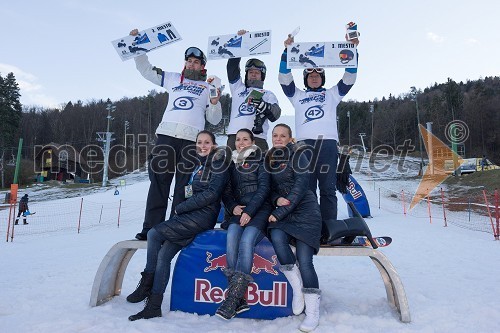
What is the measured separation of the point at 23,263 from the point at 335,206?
18.5 ft

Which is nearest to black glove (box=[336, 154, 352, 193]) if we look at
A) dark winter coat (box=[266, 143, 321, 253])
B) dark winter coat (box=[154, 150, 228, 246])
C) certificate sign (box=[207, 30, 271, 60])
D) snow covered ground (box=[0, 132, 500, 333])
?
snow covered ground (box=[0, 132, 500, 333])

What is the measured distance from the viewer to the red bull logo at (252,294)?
339 centimetres

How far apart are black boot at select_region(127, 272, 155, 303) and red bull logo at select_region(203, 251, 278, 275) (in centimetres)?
60

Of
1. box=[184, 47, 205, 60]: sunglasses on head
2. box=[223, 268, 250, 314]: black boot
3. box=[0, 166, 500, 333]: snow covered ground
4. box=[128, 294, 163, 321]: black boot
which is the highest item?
box=[184, 47, 205, 60]: sunglasses on head

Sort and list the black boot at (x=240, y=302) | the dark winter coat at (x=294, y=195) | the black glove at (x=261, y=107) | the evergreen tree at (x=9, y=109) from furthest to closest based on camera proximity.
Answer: the evergreen tree at (x=9, y=109) → the black glove at (x=261, y=107) → the dark winter coat at (x=294, y=195) → the black boot at (x=240, y=302)

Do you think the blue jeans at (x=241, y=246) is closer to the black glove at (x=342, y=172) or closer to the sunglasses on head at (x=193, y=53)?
the black glove at (x=342, y=172)

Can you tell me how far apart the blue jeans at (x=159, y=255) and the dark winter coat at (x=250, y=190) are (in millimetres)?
603

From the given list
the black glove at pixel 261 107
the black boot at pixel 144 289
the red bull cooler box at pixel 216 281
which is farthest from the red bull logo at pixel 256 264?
the black glove at pixel 261 107

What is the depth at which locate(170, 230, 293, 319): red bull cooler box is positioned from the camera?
3385 millimetres

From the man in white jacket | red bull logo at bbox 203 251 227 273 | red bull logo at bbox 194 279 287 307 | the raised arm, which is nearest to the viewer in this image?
red bull logo at bbox 194 279 287 307

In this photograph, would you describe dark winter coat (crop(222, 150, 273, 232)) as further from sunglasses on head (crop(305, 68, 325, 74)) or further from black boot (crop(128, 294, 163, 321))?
sunglasses on head (crop(305, 68, 325, 74))

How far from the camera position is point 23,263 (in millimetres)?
6258

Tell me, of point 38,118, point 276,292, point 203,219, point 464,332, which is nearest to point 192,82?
point 203,219

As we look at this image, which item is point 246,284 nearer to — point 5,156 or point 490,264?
point 490,264
